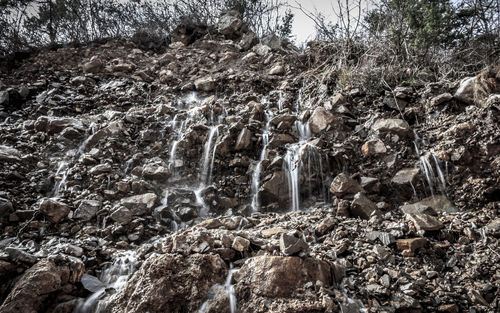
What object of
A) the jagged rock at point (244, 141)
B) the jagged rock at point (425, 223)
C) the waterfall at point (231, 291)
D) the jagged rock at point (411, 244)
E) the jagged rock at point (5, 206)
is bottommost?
the waterfall at point (231, 291)

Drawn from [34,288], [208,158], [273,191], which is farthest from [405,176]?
[34,288]

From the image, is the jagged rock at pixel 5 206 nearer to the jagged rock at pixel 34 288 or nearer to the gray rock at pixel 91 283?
the jagged rock at pixel 34 288

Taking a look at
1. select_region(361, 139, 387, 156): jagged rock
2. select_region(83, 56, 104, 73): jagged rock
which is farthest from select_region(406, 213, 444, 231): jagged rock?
select_region(83, 56, 104, 73): jagged rock

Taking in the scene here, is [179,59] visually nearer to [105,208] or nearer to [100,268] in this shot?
[105,208]

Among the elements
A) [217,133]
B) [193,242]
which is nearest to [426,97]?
[217,133]

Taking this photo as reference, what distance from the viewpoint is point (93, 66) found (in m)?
7.80

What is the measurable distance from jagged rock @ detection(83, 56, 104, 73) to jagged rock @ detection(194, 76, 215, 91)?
313 centimetres

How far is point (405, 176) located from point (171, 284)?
3.28 m

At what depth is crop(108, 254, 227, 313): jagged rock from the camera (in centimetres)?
203

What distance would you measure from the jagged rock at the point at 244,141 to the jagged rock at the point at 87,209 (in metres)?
2.30

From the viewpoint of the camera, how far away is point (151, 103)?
656 cm

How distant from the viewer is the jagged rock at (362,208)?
10.4 feet

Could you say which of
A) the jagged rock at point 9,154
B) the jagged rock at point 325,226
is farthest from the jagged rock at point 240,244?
the jagged rock at point 9,154

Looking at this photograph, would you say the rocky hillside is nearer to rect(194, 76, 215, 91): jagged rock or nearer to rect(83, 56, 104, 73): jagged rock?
rect(194, 76, 215, 91): jagged rock
